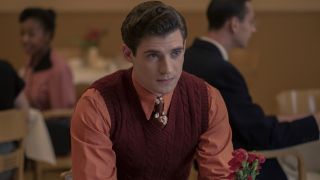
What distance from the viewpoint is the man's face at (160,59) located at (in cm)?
140

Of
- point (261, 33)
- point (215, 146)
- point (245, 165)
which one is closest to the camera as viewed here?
point (245, 165)

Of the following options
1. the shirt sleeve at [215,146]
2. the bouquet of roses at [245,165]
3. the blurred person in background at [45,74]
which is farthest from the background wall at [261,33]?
the bouquet of roses at [245,165]

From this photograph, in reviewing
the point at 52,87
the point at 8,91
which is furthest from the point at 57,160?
the point at 8,91

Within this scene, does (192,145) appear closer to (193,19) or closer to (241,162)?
(241,162)

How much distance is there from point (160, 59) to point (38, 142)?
6.34ft

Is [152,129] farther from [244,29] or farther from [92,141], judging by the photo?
[244,29]

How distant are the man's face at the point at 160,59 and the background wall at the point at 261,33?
3794 mm

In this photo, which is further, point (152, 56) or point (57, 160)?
point (57, 160)

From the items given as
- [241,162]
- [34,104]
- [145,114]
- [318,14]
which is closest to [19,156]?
[34,104]

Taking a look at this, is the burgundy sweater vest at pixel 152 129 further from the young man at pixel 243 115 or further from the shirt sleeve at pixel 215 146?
the young man at pixel 243 115

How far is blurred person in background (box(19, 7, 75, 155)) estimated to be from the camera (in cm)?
360

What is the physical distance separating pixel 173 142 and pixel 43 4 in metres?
4.14

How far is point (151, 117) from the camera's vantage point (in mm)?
1580

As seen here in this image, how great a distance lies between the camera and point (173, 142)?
161 cm
